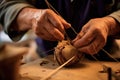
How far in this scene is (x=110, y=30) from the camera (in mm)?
1059

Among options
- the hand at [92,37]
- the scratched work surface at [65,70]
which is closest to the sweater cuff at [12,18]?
the scratched work surface at [65,70]

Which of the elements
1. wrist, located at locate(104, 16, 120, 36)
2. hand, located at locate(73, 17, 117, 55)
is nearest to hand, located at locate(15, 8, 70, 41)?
hand, located at locate(73, 17, 117, 55)

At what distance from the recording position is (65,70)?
3.06 ft

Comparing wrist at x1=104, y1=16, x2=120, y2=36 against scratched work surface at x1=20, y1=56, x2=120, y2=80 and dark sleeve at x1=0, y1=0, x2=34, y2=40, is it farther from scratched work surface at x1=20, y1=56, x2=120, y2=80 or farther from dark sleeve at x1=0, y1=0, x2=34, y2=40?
dark sleeve at x1=0, y1=0, x2=34, y2=40

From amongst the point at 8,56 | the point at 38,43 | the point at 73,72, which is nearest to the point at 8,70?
the point at 8,56

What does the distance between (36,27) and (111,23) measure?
12.2 inches

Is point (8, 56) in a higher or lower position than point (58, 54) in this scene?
higher

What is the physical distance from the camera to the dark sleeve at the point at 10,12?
1.09m

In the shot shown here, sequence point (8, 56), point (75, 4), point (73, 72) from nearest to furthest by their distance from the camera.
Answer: point (8, 56) → point (73, 72) → point (75, 4)

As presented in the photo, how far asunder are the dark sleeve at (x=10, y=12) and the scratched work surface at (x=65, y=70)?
19 cm

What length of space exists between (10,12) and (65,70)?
38 centimetres

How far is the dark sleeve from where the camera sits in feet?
3.59

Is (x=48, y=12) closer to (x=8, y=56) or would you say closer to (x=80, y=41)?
(x=80, y=41)

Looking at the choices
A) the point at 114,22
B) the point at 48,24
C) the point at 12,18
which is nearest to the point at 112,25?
the point at 114,22
